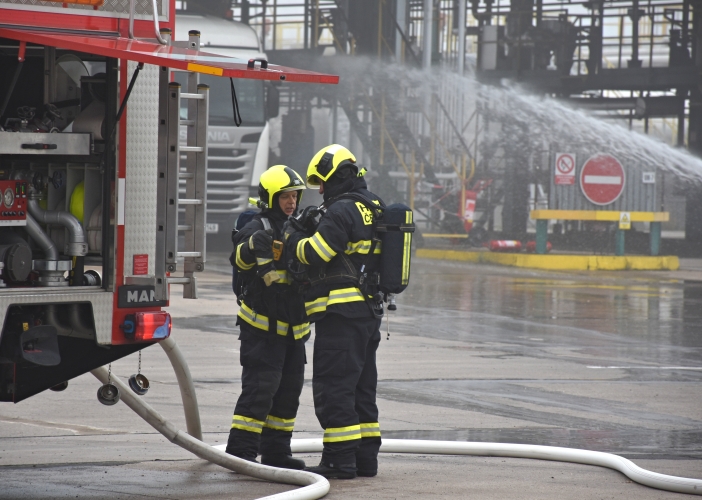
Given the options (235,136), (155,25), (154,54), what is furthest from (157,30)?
(235,136)

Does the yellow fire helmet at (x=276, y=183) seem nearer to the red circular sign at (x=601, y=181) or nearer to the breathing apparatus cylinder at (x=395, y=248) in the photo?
the breathing apparatus cylinder at (x=395, y=248)

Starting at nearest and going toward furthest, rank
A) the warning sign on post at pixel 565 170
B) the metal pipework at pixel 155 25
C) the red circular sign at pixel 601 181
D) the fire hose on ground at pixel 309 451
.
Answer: the metal pipework at pixel 155 25
the fire hose on ground at pixel 309 451
the warning sign on post at pixel 565 170
the red circular sign at pixel 601 181

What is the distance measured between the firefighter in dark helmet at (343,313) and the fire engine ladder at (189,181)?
62 cm

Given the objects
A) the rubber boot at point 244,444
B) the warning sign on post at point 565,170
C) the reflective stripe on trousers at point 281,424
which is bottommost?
the rubber boot at point 244,444

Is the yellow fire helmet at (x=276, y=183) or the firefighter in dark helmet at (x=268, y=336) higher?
the yellow fire helmet at (x=276, y=183)

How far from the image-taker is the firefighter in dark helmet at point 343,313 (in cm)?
554

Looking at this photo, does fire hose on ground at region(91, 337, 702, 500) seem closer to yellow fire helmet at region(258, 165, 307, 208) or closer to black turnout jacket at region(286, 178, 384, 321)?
black turnout jacket at region(286, 178, 384, 321)

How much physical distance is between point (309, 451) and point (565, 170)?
780 inches

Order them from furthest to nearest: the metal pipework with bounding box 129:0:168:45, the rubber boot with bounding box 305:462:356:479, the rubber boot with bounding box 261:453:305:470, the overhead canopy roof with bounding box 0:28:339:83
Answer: the rubber boot with bounding box 261:453:305:470 < the rubber boot with bounding box 305:462:356:479 < the metal pipework with bounding box 129:0:168:45 < the overhead canopy roof with bounding box 0:28:339:83

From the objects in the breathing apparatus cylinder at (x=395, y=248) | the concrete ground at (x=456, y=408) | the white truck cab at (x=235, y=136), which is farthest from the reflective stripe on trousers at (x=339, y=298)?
the white truck cab at (x=235, y=136)

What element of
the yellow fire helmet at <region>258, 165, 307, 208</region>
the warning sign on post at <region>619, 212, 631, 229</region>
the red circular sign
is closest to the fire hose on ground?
the yellow fire helmet at <region>258, 165, 307, 208</region>

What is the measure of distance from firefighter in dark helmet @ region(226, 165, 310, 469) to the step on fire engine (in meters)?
Answer: 0.57

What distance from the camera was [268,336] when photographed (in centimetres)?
570

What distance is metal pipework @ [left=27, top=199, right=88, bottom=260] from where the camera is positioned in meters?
4.90
